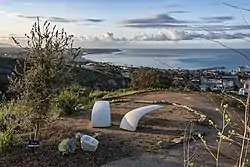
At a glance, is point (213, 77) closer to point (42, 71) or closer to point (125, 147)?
point (125, 147)

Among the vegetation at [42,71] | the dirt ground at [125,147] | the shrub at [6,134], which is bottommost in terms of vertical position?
the dirt ground at [125,147]

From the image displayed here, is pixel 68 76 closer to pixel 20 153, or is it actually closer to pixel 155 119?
pixel 20 153

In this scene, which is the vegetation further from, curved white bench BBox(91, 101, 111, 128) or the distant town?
curved white bench BBox(91, 101, 111, 128)

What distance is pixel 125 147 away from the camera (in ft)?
22.9

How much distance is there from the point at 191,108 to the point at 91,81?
21208 millimetres

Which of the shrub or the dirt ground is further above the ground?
the shrub

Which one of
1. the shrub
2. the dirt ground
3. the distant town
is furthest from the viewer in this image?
the shrub

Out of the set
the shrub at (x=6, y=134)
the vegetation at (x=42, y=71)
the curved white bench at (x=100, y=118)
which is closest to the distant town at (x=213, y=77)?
the vegetation at (x=42, y=71)

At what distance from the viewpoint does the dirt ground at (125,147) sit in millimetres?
6312

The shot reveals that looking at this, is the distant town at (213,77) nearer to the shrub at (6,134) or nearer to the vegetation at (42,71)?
the vegetation at (42,71)

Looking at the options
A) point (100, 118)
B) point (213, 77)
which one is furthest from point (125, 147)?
point (213, 77)

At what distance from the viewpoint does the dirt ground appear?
6.31m

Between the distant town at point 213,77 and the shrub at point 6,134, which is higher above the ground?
the distant town at point 213,77

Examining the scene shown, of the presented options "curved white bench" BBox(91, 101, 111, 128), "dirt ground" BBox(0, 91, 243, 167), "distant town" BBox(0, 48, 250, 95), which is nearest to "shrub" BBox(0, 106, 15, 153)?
"dirt ground" BBox(0, 91, 243, 167)
